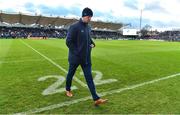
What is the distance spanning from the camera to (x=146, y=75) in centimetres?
1061

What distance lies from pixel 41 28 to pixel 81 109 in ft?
335

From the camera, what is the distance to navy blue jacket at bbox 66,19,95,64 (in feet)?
21.7

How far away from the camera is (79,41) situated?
6.67m

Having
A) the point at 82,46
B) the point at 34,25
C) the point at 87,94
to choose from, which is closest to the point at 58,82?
the point at 87,94

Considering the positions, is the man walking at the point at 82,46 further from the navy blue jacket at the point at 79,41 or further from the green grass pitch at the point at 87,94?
the green grass pitch at the point at 87,94

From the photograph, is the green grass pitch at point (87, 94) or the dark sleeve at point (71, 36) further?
the dark sleeve at point (71, 36)

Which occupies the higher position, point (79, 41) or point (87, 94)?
point (79, 41)

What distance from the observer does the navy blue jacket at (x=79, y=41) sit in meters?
6.62

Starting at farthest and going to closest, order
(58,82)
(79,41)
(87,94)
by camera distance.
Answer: (58,82) < (87,94) < (79,41)

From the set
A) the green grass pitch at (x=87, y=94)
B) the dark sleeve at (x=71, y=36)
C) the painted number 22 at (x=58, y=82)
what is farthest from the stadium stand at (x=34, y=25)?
the dark sleeve at (x=71, y=36)

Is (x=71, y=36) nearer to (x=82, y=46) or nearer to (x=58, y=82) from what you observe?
(x=82, y=46)

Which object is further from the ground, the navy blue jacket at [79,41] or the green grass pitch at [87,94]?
the navy blue jacket at [79,41]

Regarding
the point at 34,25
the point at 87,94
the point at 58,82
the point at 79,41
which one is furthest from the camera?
the point at 34,25

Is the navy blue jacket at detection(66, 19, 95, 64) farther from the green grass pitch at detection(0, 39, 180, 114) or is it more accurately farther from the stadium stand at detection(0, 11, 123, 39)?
the stadium stand at detection(0, 11, 123, 39)
